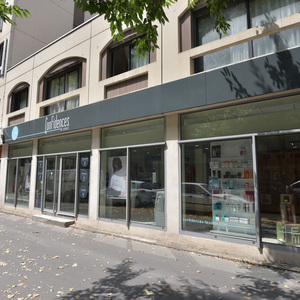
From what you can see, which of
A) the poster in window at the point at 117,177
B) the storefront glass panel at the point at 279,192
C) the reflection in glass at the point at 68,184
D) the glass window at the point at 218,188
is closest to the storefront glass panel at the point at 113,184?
the poster in window at the point at 117,177

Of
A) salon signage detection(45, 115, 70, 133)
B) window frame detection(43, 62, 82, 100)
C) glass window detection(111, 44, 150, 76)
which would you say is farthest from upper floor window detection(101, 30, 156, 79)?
salon signage detection(45, 115, 70, 133)

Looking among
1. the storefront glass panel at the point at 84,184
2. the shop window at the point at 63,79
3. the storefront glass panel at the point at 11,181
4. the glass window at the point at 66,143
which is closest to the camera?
the storefront glass panel at the point at 84,184

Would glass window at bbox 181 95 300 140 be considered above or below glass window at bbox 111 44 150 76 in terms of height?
Result: below

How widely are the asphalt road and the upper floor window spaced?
5607mm

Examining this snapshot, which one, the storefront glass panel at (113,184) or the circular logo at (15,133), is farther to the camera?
the circular logo at (15,133)

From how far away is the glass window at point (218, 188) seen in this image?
18.8ft

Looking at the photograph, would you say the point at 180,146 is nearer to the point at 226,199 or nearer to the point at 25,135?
the point at 226,199

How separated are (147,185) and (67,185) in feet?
13.0

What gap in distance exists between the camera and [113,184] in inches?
322

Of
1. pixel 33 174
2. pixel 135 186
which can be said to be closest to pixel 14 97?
pixel 33 174

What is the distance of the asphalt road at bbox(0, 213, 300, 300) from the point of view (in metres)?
3.76

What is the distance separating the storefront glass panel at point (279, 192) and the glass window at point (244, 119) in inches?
12.9

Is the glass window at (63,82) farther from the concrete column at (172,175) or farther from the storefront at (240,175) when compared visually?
the storefront at (240,175)

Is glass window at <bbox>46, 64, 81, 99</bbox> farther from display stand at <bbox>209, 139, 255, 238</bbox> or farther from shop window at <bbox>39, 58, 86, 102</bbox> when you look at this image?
display stand at <bbox>209, 139, 255, 238</bbox>
